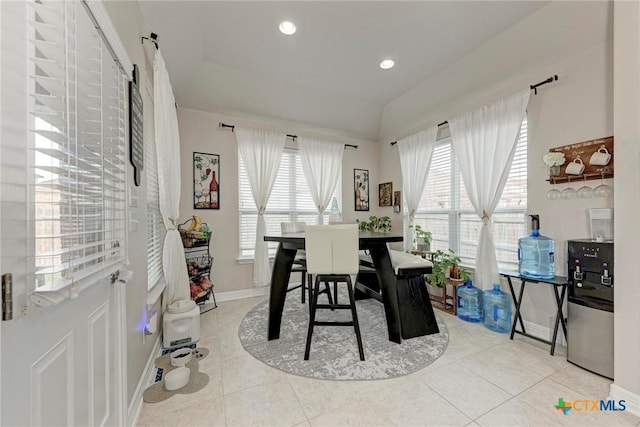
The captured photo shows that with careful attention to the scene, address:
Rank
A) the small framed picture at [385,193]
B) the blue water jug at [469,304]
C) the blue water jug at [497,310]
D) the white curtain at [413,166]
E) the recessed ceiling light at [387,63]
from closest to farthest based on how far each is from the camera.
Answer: the blue water jug at [497,310] → the blue water jug at [469,304] → the recessed ceiling light at [387,63] → the white curtain at [413,166] → the small framed picture at [385,193]

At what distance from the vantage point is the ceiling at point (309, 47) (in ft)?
7.16

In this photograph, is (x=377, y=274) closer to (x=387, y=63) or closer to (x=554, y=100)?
(x=554, y=100)

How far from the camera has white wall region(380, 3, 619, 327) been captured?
81.1 inches

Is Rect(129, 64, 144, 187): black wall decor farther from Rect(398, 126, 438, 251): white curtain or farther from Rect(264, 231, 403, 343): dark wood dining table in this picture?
Rect(398, 126, 438, 251): white curtain

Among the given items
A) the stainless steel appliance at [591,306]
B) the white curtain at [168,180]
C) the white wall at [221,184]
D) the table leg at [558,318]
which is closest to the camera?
the stainless steel appliance at [591,306]

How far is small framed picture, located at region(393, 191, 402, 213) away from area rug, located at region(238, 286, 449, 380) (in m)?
1.88

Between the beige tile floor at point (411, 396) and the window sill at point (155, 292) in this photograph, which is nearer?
the beige tile floor at point (411, 396)

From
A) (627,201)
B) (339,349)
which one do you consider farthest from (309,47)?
(339,349)

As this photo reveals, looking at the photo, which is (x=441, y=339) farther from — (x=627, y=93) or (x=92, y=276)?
(x=92, y=276)

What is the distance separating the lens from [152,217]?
2.36 meters

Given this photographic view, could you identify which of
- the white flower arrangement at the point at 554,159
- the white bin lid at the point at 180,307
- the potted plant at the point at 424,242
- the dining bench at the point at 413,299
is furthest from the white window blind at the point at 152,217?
the white flower arrangement at the point at 554,159

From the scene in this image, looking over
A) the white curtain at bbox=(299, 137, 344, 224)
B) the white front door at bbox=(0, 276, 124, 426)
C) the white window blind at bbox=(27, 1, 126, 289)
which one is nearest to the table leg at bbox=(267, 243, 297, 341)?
the white front door at bbox=(0, 276, 124, 426)

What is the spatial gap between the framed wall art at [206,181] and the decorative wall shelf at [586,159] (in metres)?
3.85

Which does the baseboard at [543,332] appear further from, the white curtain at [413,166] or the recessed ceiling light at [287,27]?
the recessed ceiling light at [287,27]
